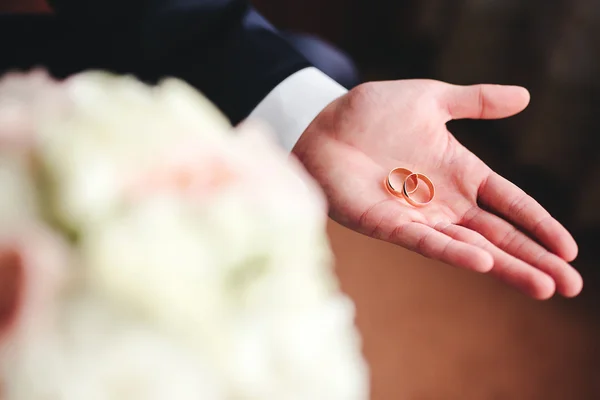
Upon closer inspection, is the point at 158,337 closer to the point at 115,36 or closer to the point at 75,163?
the point at 75,163

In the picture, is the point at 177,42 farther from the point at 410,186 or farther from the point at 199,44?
the point at 410,186

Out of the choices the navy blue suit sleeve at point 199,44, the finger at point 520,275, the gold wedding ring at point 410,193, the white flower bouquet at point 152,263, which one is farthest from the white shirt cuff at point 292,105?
the white flower bouquet at point 152,263

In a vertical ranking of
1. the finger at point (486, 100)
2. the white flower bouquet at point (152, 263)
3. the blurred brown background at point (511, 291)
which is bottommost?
the blurred brown background at point (511, 291)

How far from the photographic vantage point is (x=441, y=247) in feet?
1.52

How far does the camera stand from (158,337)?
0.13 m

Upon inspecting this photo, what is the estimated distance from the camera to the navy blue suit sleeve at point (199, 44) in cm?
55

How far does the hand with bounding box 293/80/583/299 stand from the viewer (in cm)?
45

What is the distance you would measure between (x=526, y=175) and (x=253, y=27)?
478 millimetres

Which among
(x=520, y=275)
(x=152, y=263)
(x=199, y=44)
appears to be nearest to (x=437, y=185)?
(x=520, y=275)

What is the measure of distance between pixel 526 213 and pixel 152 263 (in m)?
0.45

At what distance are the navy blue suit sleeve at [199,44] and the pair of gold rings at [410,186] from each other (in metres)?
0.15

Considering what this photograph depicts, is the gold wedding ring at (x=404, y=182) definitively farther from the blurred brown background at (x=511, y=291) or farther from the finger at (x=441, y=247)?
the blurred brown background at (x=511, y=291)

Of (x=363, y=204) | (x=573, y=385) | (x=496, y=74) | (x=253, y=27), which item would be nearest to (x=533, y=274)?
(x=363, y=204)

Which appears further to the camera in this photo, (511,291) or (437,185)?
(511,291)
